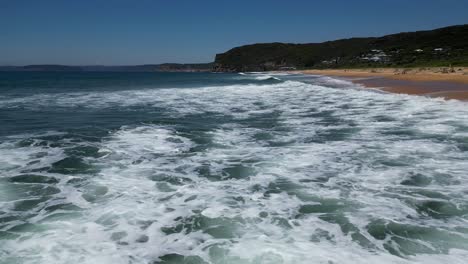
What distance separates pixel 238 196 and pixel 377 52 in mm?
125104

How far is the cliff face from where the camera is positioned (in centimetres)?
9104

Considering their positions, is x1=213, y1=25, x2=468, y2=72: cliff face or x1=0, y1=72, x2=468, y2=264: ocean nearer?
x1=0, y1=72, x2=468, y2=264: ocean

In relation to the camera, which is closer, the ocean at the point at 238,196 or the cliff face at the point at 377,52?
the ocean at the point at 238,196

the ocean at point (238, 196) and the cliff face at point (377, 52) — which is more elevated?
the cliff face at point (377, 52)

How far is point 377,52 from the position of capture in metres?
121

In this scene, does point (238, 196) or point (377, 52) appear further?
point (377, 52)

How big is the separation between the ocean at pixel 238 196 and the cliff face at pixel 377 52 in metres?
71.5

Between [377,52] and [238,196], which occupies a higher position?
[377,52]

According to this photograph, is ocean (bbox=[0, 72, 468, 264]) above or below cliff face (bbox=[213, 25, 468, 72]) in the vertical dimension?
below

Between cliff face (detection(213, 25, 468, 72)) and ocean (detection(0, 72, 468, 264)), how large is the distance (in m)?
71.5

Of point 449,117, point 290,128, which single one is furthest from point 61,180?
point 449,117

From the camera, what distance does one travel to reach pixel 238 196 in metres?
6.96

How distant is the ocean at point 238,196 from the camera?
5.01 metres

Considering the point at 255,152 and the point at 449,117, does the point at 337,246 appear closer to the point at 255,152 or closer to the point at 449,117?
the point at 255,152
